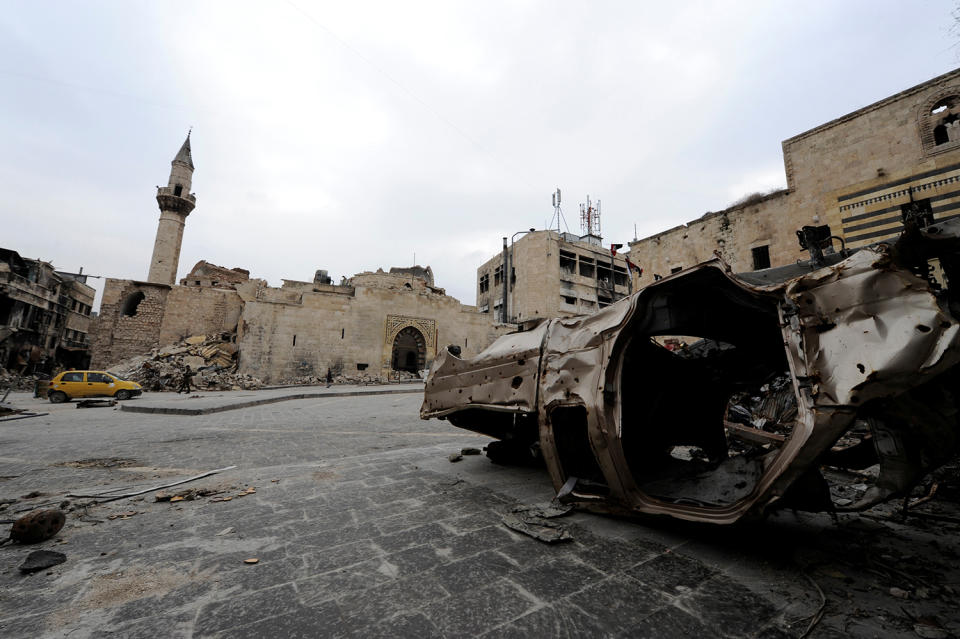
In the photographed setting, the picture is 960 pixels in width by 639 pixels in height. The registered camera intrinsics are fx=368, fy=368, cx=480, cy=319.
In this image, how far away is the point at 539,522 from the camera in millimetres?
2848

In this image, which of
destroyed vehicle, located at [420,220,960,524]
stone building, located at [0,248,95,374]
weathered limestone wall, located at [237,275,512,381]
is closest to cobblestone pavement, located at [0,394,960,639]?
destroyed vehicle, located at [420,220,960,524]

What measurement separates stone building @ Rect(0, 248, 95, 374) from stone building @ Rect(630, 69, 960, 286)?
41558mm

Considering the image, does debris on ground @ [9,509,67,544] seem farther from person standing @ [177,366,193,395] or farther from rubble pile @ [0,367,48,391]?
rubble pile @ [0,367,48,391]

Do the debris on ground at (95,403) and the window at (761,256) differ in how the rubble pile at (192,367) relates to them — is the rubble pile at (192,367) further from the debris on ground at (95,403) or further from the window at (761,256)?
the window at (761,256)

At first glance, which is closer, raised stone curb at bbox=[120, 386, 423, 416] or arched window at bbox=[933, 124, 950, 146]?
raised stone curb at bbox=[120, 386, 423, 416]

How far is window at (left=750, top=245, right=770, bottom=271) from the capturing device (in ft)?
51.3

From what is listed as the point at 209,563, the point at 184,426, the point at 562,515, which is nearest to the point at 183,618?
the point at 209,563

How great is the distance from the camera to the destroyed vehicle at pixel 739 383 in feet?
5.96

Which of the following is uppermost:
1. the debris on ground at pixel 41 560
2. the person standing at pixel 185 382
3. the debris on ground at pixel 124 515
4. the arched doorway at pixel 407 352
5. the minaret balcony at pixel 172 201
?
the minaret balcony at pixel 172 201

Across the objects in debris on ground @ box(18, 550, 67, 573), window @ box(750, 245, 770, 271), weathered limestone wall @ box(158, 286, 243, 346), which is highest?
window @ box(750, 245, 770, 271)

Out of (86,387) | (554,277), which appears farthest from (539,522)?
(554,277)

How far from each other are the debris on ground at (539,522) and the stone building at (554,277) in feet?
90.2

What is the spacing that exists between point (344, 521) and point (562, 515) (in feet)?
5.67

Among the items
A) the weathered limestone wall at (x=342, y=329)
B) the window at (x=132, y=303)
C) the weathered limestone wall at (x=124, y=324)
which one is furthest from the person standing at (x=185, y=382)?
the window at (x=132, y=303)
